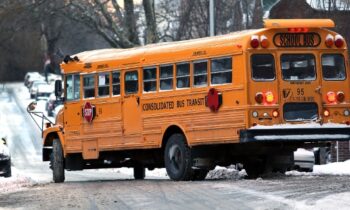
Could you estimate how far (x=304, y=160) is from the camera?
87.4 feet

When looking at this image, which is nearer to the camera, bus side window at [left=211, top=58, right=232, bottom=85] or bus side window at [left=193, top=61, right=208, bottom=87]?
bus side window at [left=211, top=58, right=232, bottom=85]

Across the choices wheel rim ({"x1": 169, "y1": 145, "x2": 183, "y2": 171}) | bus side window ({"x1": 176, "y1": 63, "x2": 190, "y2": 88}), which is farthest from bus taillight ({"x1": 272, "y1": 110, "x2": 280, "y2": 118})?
Answer: wheel rim ({"x1": 169, "y1": 145, "x2": 183, "y2": 171})

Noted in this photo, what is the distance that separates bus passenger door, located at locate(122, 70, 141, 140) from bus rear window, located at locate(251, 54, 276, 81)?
3330 mm

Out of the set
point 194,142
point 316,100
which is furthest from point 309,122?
point 194,142

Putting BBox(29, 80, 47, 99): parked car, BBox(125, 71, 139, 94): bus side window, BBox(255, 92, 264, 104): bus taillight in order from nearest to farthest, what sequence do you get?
BBox(255, 92, 264, 104): bus taillight → BBox(125, 71, 139, 94): bus side window → BBox(29, 80, 47, 99): parked car

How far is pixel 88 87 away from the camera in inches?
874

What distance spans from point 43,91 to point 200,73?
69684 millimetres

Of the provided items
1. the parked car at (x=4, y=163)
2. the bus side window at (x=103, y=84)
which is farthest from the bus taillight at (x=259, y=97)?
the parked car at (x=4, y=163)

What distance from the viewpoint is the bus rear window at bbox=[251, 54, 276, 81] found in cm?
1812

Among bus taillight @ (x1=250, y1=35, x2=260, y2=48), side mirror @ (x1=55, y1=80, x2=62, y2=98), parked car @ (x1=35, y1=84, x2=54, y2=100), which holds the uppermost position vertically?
parked car @ (x1=35, y1=84, x2=54, y2=100)

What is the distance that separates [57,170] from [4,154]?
4196 mm

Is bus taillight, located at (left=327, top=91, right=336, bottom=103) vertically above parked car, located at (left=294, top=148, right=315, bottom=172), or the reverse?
bus taillight, located at (left=327, top=91, right=336, bottom=103)

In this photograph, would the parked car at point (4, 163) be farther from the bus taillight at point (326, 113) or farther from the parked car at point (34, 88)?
the parked car at point (34, 88)

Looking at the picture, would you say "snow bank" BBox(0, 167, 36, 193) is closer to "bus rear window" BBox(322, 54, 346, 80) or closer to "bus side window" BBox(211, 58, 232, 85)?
"bus side window" BBox(211, 58, 232, 85)
